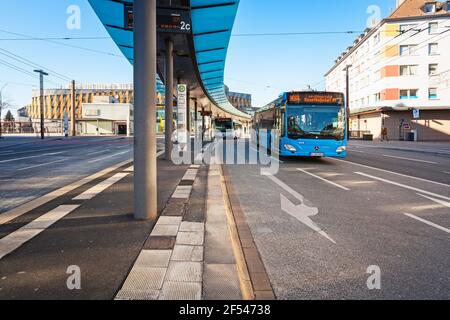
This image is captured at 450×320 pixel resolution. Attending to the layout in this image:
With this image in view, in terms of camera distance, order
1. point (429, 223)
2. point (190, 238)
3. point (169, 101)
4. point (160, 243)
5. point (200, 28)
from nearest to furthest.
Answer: point (160, 243) → point (190, 238) → point (429, 223) → point (200, 28) → point (169, 101)

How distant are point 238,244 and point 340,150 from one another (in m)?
9.88

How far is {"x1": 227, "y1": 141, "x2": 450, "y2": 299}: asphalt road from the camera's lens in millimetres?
3404

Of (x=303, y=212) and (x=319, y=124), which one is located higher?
(x=319, y=124)

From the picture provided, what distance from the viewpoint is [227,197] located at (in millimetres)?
7703

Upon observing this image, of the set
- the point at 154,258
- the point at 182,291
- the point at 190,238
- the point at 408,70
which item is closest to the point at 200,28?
the point at 190,238

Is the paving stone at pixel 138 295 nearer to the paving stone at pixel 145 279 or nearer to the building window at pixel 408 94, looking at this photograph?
the paving stone at pixel 145 279

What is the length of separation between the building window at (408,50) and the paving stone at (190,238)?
46.4 m

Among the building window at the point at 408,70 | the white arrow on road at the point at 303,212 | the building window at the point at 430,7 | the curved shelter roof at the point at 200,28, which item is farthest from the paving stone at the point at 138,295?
the building window at the point at 430,7

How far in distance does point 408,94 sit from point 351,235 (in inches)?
1732

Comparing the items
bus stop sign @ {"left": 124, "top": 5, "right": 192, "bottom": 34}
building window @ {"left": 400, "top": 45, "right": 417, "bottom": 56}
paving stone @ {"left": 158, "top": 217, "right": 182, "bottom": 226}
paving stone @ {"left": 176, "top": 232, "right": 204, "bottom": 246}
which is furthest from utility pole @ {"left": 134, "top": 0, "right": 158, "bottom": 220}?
building window @ {"left": 400, "top": 45, "right": 417, "bottom": 56}

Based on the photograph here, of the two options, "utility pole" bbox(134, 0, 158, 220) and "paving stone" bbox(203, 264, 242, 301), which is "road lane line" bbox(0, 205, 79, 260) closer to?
"utility pole" bbox(134, 0, 158, 220)

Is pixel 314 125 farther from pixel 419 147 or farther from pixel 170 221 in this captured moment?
pixel 419 147

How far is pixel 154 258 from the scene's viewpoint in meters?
3.77

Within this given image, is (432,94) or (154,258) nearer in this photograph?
(154,258)
